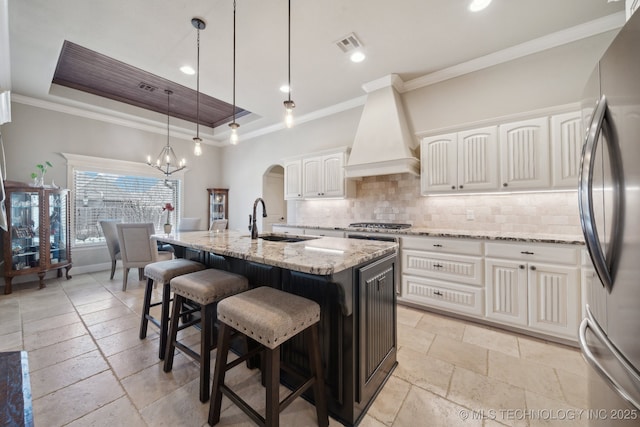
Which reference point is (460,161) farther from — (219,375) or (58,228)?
(58,228)

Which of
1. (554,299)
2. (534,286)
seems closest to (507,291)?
(534,286)

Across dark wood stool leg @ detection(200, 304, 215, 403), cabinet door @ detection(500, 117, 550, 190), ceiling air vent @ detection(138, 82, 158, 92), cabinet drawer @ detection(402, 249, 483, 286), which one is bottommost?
dark wood stool leg @ detection(200, 304, 215, 403)

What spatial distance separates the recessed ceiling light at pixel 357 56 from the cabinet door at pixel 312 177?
1539 millimetres

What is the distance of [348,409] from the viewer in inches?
53.9

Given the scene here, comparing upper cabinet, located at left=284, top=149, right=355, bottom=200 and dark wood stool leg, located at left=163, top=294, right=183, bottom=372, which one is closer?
dark wood stool leg, located at left=163, top=294, right=183, bottom=372

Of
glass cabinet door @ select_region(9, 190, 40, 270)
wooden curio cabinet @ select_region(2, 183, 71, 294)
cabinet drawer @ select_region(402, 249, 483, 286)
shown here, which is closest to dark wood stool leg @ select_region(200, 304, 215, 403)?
cabinet drawer @ select_region(402, 249, 483, 286)

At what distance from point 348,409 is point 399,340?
1063 millimetres

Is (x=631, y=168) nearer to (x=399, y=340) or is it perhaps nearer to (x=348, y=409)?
(x=348, y=409)

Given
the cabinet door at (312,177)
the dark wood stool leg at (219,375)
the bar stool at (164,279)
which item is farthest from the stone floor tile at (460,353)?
the cabinet door at (312,177)

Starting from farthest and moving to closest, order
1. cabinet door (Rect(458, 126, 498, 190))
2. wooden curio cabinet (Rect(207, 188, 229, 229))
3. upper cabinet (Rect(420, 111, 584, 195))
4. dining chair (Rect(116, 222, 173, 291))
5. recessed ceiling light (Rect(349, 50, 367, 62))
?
wooden curio cabinet (Rect(207, 188, 229, 229))
dining chair (Rect(116, 222, 173, 291))
recessed ceiling light (Rect(349, 50, 367, 62))
cabinet door (Rect(458, 126, 498, 190))
upper cabinet (Rect(420, 111, 584, 195))

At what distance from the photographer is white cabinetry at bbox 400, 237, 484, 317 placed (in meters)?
2.50

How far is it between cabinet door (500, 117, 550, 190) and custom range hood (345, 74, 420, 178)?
0.95 metres

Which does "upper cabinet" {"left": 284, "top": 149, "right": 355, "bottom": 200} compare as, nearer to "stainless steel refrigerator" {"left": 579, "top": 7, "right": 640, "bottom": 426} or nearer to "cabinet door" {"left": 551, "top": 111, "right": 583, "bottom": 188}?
"cabinet door" {"left": 551, "top": 111, "right": 583, "bottom": 188}

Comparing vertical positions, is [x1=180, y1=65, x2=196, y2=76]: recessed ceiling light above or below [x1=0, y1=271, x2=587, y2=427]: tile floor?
above
